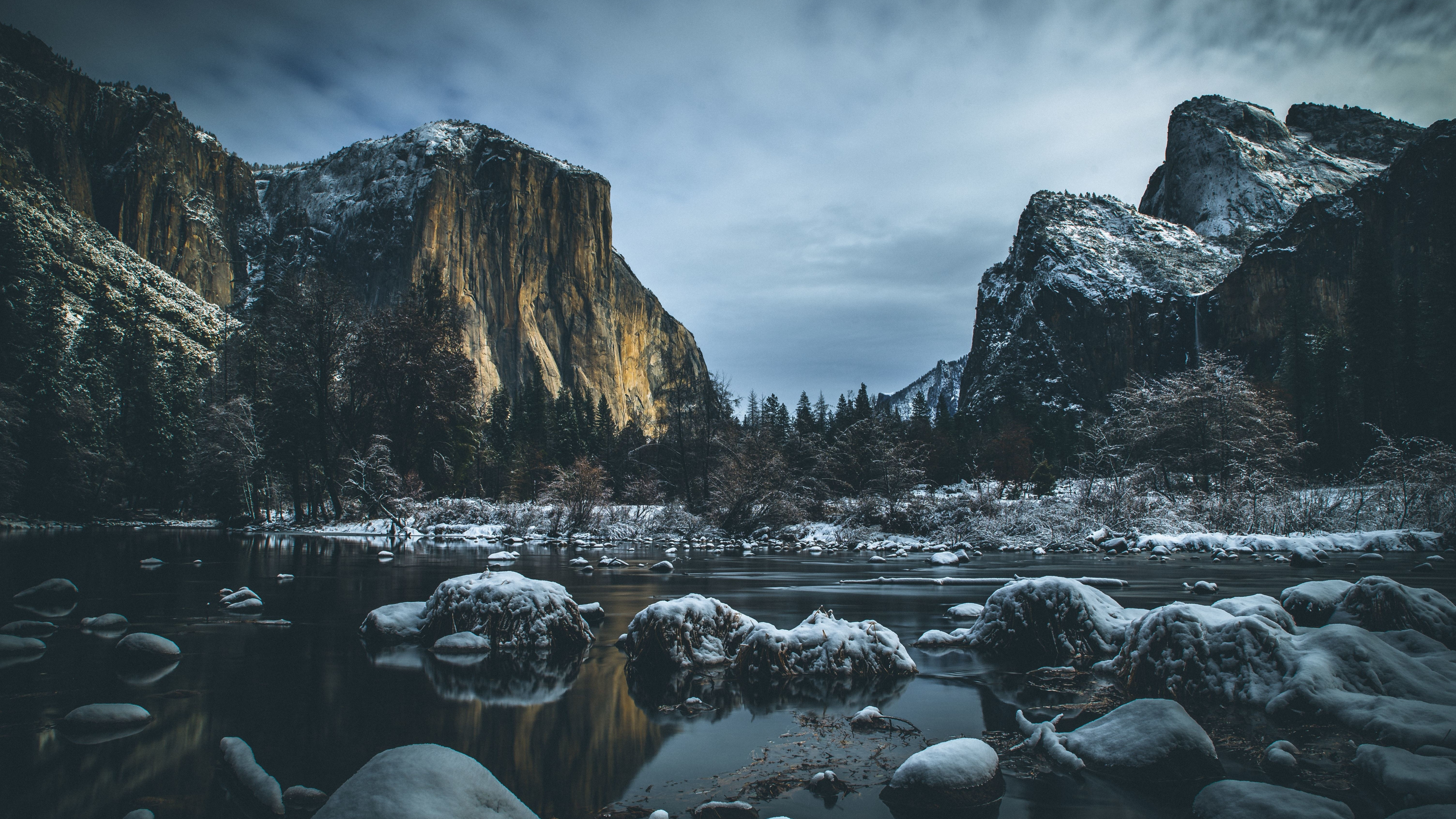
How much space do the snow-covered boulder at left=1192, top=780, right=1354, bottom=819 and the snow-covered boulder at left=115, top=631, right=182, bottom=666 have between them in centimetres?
780

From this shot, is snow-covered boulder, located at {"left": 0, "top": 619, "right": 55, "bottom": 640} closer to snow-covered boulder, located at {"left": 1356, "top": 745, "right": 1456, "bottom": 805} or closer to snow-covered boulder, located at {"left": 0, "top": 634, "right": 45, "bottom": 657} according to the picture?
snow-covered boulder, located at {"left": 0, "top": 634, "right": 45, "bottom": 657}

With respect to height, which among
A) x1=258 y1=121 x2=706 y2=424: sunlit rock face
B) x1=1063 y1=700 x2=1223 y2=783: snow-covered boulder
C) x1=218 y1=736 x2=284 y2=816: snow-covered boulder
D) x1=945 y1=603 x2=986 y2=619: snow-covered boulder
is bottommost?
x1=945 y1=603 x2=986 y2=619: snow-covered boulder

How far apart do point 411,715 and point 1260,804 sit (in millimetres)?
4955

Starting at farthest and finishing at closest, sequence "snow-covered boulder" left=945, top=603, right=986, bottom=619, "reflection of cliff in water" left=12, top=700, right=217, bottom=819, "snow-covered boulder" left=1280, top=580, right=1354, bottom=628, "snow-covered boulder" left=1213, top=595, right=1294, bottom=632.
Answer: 1. "snow-covered boulder" left=945, top=603, right=986, bottom=619
2. "snow-covered boulder" left=1280, top=580, right=1354, bottom=628
3. "snow-covered boulder" left=1213, top=595, right=1294, bottom=632
4. "reflection of cliff in water" left=12, top=700, right=217, bottom=819

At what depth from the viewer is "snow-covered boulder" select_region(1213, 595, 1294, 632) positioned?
570cm

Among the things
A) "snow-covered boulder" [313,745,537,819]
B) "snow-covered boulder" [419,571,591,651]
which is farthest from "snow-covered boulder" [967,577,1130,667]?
"snow-covered boulder" [313,745,537,819]

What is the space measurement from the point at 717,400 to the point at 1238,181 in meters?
159

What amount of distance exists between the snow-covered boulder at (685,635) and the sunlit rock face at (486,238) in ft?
397

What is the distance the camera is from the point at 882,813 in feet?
9.90

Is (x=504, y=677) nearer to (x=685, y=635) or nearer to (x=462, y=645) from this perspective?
(x=462, y=645)

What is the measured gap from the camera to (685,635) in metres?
6.45

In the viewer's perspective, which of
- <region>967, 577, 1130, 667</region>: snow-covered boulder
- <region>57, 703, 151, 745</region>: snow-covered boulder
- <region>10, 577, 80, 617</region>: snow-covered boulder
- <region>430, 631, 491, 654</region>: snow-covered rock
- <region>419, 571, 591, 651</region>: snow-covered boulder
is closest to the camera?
<region>57, 703, 151, 745</region>: snow-covered boulder

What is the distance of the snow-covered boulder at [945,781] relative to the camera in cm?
311

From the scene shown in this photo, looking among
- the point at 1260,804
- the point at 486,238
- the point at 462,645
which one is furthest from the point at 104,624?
the point at 486,238
